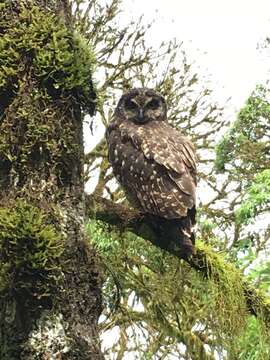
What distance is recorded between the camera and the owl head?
17.9 feet

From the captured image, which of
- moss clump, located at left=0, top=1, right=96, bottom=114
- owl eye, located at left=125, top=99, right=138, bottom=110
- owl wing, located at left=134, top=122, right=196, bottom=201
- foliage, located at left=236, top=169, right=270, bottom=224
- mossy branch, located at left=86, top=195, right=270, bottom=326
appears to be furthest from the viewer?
foliage, located at left=236, top=169, right=270, bottom=224

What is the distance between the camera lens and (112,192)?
9.75 metres

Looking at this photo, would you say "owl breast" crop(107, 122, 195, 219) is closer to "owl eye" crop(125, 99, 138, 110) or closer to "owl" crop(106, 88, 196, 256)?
"owl" crop(106, 88, 196, 256)

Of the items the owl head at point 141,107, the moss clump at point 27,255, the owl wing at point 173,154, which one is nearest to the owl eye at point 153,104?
the owl head at point 141,107

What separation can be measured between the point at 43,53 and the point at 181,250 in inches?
55.5

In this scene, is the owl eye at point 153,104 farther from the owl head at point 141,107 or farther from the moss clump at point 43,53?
the moss clump at point 43,53

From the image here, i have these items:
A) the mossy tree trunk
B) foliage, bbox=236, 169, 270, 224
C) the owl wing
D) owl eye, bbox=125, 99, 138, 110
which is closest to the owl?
the owl wing

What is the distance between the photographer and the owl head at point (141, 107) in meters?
5.44

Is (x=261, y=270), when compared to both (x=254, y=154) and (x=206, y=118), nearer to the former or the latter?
(x=254, y=154)

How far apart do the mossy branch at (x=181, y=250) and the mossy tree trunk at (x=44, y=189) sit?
80cm

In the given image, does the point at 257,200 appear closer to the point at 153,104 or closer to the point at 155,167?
the point at 153,104

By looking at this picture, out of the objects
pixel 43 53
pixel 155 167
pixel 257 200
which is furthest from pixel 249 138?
pixel 43 53

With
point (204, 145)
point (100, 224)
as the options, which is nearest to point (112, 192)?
point (204, 145)

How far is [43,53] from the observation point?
2918 mm
